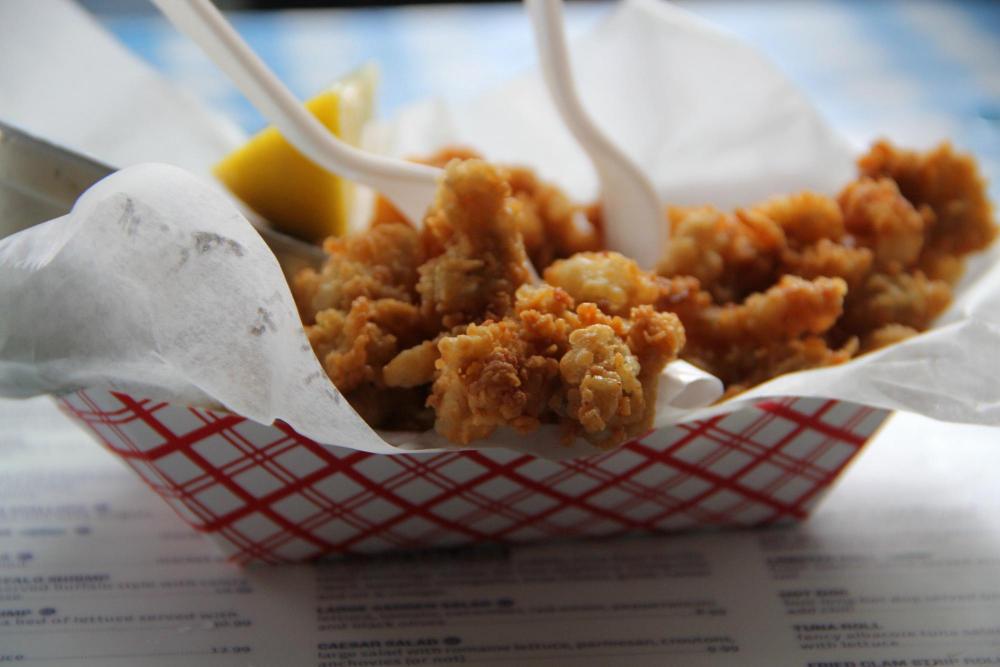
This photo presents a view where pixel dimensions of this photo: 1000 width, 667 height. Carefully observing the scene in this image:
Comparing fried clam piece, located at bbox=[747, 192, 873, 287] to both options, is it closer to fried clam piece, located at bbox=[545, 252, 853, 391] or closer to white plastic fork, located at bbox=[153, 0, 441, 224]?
fried clam piece, located at bbox=[545, 252, 853, 391]

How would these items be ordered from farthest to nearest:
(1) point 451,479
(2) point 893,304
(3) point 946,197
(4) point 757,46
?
(4) point 757,46
(3) point 946,197
(2) point 893,304
(1) point 451,479

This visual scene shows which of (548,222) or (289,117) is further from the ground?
(289,117)

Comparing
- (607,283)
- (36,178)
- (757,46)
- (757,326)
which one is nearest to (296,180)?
(36,178)

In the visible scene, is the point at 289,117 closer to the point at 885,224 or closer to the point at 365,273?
the point at 365,273

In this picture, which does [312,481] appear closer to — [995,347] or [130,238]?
[130,238]

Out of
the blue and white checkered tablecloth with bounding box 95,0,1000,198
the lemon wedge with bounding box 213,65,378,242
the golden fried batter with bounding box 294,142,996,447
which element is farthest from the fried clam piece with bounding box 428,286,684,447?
the blue and white checkered tablecloth with bounding box 95,0,1000,198

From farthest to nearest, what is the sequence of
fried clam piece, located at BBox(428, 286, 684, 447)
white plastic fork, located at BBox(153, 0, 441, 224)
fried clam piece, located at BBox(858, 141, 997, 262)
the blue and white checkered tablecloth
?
1. the blue and white checkered tablecloth
2. fried clam piece, located at BBox(858, 141, 997, 262)
3. white plastic fork, located at BBox(153, 0, 441, 224)
4. fried clam piece, located at BBox(428, 286, 684, 447)

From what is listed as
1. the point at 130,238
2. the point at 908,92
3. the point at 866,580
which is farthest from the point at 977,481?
the point at 908,92
